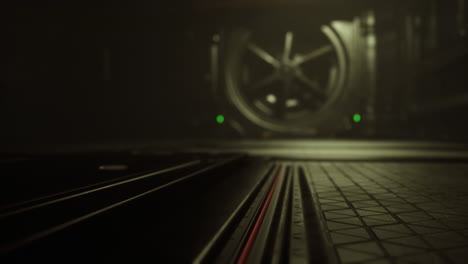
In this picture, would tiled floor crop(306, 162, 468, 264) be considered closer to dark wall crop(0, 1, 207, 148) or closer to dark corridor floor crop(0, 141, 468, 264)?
dark corridor floor crop(0, 141, 468, 264)

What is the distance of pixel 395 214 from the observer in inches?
109

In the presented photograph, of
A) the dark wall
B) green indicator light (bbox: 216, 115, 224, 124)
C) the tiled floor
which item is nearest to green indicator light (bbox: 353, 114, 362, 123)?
green indicator light (bbox: 216, 115, 224, 124)

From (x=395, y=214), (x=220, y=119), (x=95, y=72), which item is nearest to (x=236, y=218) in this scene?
(x=395, y=214)

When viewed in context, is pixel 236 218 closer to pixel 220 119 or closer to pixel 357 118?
pixel 220 119

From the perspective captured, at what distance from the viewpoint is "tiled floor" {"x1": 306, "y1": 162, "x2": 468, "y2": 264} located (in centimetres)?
198

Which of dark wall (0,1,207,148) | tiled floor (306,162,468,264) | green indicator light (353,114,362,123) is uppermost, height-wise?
dark wall (0,1,207,148)

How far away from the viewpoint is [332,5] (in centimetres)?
1433

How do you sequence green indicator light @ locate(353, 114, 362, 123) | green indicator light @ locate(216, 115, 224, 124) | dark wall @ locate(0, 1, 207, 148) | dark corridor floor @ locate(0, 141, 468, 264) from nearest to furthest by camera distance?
dark corridor floor @ locate(0, 141, 468, 264) → dark wall @ locate(0, 1, 207, 148) → green indicator light @ locate(353, 114, 362, 123) → green indicator light @ locate(216, 115, 224, 124)

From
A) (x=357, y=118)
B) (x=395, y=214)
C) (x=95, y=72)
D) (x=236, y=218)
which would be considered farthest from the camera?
(x=95, y=72)

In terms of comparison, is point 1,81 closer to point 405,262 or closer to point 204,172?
point 204,172

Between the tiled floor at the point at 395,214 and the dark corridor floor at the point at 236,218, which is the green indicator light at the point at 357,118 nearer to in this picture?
the tiled floor at the point at 395,214

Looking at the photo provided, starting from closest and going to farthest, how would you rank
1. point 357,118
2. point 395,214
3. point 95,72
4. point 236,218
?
point 236,218
point 395,214
point 357,118
point 95,72

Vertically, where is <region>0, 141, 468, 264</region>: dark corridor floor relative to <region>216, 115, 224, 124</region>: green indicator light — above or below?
below

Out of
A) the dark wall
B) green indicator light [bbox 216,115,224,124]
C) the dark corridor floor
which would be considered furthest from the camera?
green indicator light [bbox 216,115,224,124]
